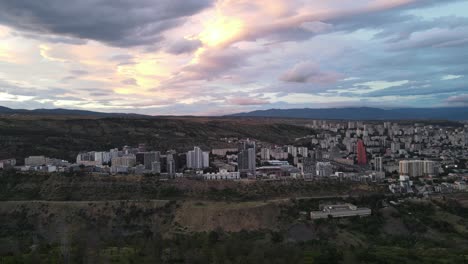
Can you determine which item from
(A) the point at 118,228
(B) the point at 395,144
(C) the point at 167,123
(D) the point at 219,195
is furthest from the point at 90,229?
(B) the point at 395,144

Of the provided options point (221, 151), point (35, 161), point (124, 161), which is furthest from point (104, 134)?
point (35, 161)

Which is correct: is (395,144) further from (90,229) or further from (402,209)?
(90,229)

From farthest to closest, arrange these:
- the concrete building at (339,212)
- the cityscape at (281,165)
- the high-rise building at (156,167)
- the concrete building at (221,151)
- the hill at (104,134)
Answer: the concrete building at (221,151)
the hill at (104,134)
the high-rise building at (156,167)
the cityscape at (281,165)
the concrete building at (339,212)

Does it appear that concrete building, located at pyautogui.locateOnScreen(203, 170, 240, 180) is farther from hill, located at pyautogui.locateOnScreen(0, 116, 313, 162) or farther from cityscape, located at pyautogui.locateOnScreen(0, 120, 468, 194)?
hill, located at pyautogui.locateOnScreen(0, 116, 313, 162)

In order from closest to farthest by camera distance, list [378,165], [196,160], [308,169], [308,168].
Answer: [308,169] < [308,168] < [196,160] < [378,165]

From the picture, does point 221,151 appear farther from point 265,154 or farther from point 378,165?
point 378,165

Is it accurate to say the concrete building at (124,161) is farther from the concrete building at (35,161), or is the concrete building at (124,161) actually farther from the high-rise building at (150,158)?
the concrete building at (35,161)

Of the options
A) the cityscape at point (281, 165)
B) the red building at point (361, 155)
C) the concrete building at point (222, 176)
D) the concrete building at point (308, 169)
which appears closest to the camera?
the concrete building at point (222, 176)

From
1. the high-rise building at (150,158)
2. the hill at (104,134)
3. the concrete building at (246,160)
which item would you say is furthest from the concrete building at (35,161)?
the concrete building at (246,160)

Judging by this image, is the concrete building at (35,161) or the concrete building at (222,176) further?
the concrete building at (35,161)
